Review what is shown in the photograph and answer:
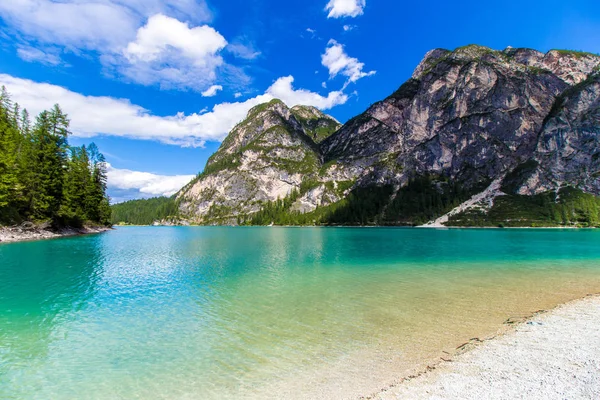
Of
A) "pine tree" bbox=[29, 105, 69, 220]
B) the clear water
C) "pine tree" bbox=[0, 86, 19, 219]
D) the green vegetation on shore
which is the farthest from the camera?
the green vegetation on shore

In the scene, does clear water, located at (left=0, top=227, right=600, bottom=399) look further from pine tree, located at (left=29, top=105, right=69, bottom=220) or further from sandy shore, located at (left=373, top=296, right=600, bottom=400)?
pine tree, located at (left=29, top=105, right=69, bottom=220)

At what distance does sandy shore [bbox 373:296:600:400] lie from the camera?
31.4 ft

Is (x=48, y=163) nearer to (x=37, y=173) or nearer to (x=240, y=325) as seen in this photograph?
(x=37, y=173)

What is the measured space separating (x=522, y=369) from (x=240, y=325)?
13147 millimetres

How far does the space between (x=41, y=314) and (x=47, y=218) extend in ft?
224

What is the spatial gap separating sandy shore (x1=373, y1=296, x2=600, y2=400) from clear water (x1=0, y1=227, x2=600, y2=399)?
3.60 ft

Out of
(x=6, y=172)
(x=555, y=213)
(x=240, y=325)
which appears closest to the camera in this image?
(x=240, y=325)

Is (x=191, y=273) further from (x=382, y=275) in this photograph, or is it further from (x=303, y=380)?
(x=303, y=380)

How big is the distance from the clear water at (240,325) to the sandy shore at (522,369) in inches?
43.2

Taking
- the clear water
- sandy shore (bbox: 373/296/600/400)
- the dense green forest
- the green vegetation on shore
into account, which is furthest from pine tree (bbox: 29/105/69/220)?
the green vegetation on shore

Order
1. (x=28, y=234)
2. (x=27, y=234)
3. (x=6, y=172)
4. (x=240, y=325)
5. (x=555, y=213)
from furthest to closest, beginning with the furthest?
(x=555, y=213) → (x=28, y=234) → (x=27, y=234) → (x=6, y=172) → (x=240, y=325)

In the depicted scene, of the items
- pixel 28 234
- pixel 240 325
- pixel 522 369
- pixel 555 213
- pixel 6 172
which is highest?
pixel 6 172

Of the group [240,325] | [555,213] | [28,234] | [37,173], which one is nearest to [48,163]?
[37,173]

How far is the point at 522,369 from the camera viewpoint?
11.2 m
